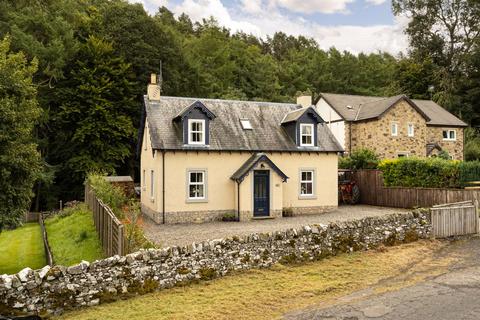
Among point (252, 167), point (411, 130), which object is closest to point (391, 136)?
point (411, 130)

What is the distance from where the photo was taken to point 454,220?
55.9 ft

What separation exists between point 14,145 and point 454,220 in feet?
58.0

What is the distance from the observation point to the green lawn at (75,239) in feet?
53.5

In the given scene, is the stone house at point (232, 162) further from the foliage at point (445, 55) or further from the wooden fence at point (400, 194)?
the foliage at point (445, 55)

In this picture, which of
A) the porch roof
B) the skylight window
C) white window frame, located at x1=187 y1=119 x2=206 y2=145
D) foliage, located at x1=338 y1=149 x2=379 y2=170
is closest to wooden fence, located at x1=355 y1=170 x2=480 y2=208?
foliage, located at x1=338 y1=149 x2=379 y2=170

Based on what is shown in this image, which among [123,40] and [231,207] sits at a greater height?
[123,40]

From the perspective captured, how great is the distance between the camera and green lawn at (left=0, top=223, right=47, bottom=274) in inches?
712

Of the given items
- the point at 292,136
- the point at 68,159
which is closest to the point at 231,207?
the point at 292,136

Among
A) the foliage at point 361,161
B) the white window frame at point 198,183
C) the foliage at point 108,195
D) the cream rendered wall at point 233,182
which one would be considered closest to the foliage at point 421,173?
the foliage at point 361,161

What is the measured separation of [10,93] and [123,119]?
24.1 m

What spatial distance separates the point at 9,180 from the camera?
47.6ft

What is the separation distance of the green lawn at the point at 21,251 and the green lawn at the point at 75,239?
30.8 inches

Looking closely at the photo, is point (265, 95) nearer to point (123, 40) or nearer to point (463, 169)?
Result: point (123, 40)

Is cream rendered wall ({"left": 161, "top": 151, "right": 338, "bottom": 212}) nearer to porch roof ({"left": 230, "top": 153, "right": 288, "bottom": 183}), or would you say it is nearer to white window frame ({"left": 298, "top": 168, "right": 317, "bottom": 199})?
Answer: white window frame ({"left": 298, "top": 168, "right": 317, "bottom": 199})
